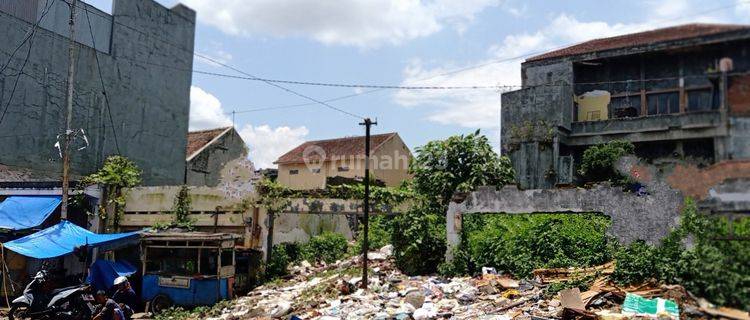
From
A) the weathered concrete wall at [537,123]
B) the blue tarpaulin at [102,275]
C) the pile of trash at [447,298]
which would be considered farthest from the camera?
the blue tarpaulin at [102,275]

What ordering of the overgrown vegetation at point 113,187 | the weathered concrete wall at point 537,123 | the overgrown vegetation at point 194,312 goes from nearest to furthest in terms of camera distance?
the weathered concrete wall at point 537,123
the overgrown vegetation at point 194,312
the overgrown vegetation at point 113,187

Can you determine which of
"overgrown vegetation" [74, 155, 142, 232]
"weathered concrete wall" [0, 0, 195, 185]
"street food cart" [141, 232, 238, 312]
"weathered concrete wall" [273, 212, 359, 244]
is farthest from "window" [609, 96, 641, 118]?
"weathered concrete wall" [0, 0, 195, 185]

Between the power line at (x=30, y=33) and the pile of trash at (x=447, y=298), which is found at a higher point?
the power line at (x=30, y=33)

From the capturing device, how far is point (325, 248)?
1895cm

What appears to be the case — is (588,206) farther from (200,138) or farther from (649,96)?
(200,138)

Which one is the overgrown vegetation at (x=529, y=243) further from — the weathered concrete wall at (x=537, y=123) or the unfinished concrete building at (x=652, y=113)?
the weathered concrete wall at (x=537, y=123)

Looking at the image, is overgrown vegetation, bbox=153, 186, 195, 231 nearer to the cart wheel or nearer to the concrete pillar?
Answer: the cart wheel

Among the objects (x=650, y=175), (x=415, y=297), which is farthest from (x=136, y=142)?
(x=650, y=175)

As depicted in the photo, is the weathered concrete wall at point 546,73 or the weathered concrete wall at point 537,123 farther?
the weathered concrete wall at point 537,123

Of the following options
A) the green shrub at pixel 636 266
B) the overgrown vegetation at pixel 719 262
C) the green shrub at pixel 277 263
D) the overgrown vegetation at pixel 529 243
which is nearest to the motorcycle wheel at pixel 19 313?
the green shrub at pixel 277 263

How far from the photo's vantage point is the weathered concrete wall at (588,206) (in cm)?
1130

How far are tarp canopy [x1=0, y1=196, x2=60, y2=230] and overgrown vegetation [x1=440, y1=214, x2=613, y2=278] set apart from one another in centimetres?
1080

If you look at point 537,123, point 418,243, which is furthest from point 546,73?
point 418,243

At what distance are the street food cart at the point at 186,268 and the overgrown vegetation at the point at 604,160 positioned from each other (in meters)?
8.30
